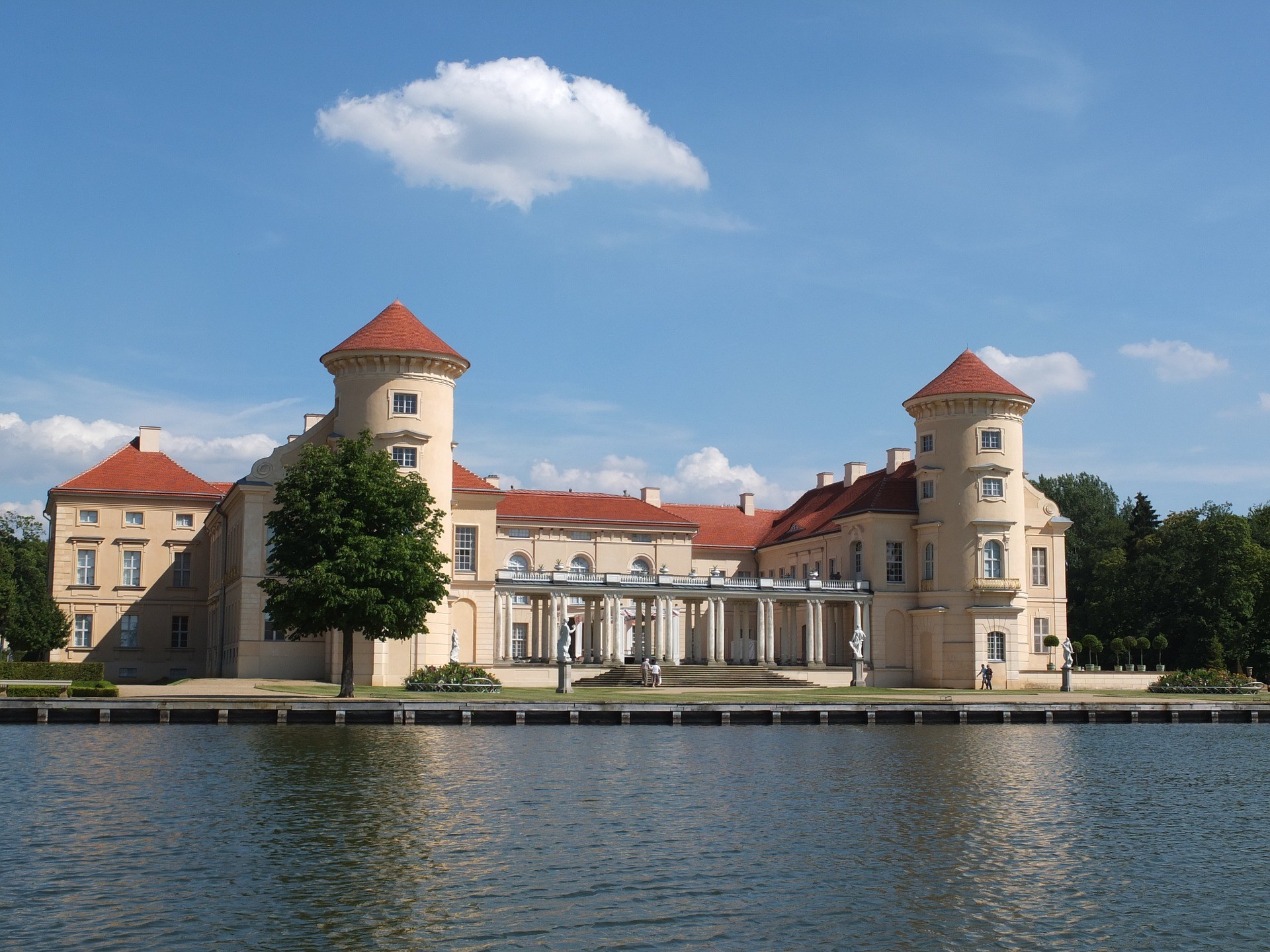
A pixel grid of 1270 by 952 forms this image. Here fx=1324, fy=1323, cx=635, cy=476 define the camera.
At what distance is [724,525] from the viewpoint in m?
85.9

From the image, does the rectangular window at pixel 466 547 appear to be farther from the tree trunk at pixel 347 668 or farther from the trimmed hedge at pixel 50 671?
the trimmed hedge at pixel 50 671

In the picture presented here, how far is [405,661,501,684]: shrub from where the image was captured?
4950cm

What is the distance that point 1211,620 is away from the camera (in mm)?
77375

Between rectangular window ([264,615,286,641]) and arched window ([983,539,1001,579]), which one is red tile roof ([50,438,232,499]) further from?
arched window ([983,539,1001,579])

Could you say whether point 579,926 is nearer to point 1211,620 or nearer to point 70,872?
point 70,872

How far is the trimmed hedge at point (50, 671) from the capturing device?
5734 centimetres

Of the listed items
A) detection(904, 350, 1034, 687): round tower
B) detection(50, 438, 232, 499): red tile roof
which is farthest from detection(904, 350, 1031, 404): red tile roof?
detection(50, 438, 232, 499): red tile roof

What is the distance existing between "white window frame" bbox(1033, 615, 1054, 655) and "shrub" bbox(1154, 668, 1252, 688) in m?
8.72

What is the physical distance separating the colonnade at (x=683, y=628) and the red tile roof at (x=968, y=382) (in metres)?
11.7

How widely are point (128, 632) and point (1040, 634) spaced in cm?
4912

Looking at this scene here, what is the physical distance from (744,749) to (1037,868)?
16.5m

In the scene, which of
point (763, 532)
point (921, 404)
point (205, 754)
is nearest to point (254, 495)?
point (205, 754)

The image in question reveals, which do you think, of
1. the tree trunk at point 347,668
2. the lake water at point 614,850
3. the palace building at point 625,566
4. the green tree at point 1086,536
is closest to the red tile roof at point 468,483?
the palace building at point 625,566

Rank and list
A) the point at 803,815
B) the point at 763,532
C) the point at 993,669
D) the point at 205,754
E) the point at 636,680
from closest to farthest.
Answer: the point at 803,815 < the point at 205,754 < the point at 636,680 < the point at 993,669 < the point at 763,532
